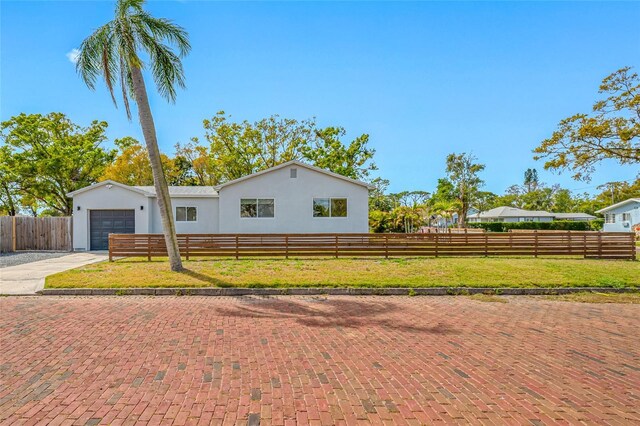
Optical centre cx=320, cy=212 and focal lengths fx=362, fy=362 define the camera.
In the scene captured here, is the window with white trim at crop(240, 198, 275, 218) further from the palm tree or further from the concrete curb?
the concrete curb

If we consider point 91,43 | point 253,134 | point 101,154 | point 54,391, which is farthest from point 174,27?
point 101,154

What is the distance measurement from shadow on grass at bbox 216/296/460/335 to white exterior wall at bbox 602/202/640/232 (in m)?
43.0

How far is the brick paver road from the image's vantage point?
3.44 metres

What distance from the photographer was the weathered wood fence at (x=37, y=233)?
62.3 feet

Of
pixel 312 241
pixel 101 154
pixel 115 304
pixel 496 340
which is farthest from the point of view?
pixel 101 154

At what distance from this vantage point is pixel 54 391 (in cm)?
384

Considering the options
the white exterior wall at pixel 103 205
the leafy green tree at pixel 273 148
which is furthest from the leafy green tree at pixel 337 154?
the white exterior wall at pixel 103 205

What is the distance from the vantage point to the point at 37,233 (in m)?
19.4

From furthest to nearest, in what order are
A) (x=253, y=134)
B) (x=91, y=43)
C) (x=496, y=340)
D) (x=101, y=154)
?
(x=253, y=134)
(x=101, y=154)
(x=91, y=43)
(x=496, y=340)

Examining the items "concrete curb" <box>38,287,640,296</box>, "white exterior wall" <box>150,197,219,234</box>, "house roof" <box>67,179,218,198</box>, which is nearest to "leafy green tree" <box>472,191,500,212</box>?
"house roof" <box>67,179,218,198</box>

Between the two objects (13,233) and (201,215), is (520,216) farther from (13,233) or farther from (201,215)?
(13,233)

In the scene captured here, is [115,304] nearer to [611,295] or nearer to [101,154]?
[611,295]

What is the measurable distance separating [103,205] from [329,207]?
12.4m

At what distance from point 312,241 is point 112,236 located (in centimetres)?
816
